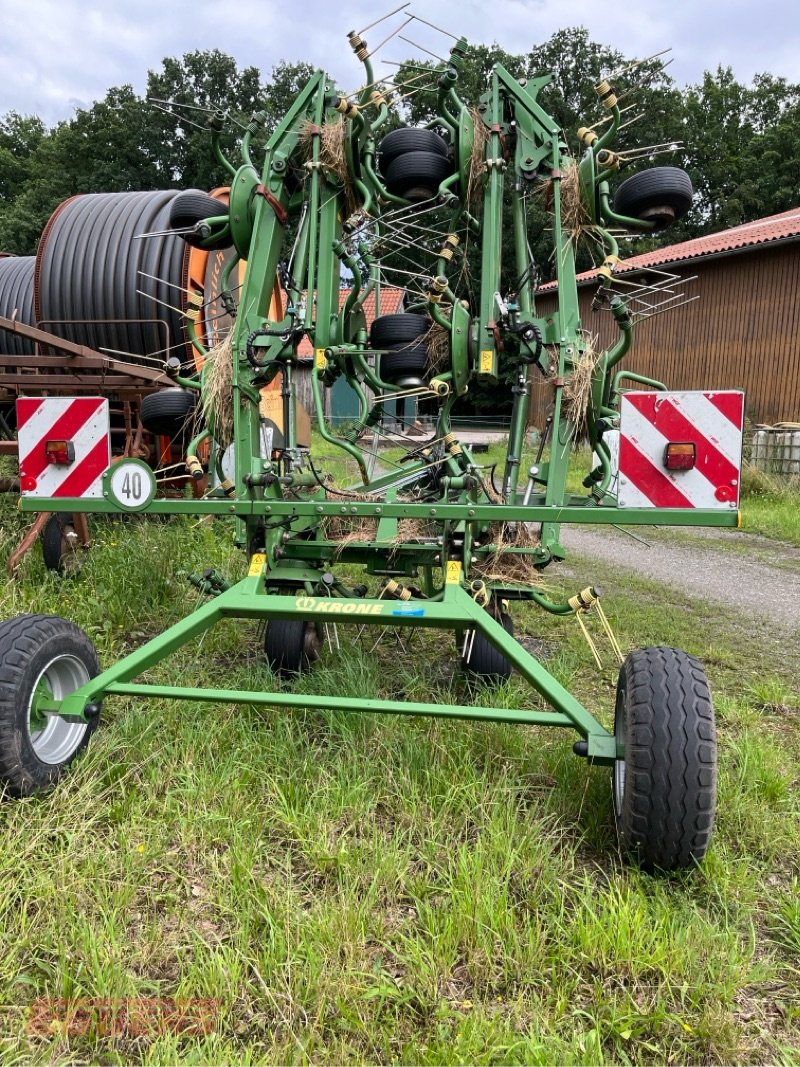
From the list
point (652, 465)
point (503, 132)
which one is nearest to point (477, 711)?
point (652, 465)

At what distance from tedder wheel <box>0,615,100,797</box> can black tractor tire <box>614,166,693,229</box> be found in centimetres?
280

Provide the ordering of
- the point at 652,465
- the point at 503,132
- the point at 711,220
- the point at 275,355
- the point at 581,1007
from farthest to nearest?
the point at 711,220
the point at 503,132
the point at 275,355
the point at 652,465
the point at 581,1007

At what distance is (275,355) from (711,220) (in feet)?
129

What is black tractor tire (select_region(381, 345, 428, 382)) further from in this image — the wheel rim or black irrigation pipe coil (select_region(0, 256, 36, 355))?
black irrigation pipe coil (select_region(0, 256, 36, 355))

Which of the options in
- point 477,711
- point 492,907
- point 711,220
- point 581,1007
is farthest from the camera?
point 711,220

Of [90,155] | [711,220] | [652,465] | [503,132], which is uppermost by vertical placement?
[90,155]

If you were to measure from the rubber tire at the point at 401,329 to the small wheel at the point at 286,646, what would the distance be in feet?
4.70

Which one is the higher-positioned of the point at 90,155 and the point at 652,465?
the point at 90,155

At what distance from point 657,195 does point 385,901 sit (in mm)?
2843

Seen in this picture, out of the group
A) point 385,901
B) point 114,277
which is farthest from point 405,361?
point 114,277

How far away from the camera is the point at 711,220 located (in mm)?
36000

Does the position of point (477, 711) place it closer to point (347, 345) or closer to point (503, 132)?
point (347, 345)

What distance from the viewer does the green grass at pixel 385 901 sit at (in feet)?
5.10

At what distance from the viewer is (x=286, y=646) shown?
3234mm
